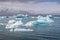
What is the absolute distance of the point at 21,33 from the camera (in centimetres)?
288

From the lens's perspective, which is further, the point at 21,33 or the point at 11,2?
the point at 21,33

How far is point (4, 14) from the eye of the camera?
242cm

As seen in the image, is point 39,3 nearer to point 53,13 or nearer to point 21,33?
point 53,13

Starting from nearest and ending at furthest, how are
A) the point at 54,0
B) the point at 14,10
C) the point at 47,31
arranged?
the point at 54,0
the point at 14,10
the point at 47,31

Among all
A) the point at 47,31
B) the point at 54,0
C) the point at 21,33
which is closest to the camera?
the point at 54,0

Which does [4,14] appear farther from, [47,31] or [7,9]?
[47,31]

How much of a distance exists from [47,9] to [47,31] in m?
0.80

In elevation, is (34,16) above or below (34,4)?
below

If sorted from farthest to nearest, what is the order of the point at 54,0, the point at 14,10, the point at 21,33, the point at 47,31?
1. the point at 47,31
2. the point at 21,33
3. the point at 14,10
4. the point at 54,0

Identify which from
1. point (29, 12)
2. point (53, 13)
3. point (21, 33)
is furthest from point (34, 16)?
point (21, 33)

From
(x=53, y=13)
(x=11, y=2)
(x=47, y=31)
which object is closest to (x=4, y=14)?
(x=11, y=2)

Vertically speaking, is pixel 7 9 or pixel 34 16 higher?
pixel 7 9

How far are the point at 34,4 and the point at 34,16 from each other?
169 mm

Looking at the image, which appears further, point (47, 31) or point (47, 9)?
point (47, 31)
